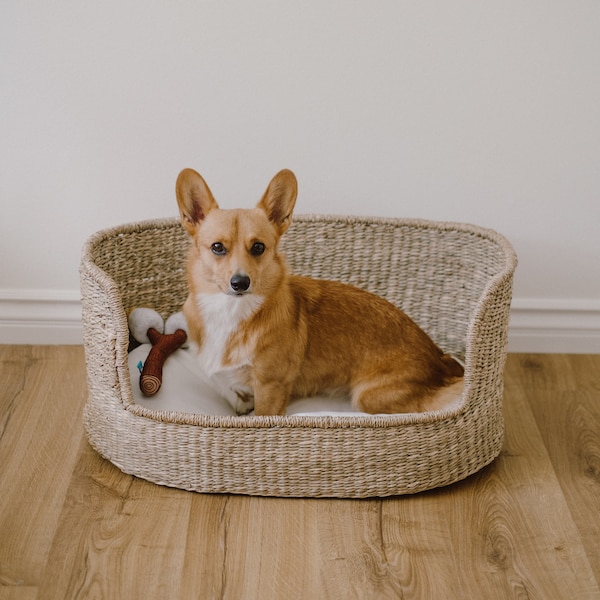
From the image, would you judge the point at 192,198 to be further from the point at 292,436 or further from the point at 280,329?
the point at 292,436

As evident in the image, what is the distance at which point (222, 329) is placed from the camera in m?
1.98

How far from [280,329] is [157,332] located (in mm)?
424

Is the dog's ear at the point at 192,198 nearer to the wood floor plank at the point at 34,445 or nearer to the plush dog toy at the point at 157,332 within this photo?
the plush dog toy at the point at 157,332

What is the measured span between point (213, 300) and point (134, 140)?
0.68 metres

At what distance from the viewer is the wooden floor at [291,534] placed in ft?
5.32

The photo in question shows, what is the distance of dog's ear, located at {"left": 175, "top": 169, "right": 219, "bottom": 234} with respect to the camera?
187cm

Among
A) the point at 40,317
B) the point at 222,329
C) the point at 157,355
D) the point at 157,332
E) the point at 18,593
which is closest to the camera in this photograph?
the point at 18,593

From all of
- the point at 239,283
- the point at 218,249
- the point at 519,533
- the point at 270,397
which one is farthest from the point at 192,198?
the point at 519,533

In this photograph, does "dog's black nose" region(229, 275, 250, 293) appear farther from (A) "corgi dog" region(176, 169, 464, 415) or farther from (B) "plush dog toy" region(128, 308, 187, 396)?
(B) "plush dog toy" region(128, 308, 187, 396)

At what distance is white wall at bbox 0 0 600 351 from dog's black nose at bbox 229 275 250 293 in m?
0.64

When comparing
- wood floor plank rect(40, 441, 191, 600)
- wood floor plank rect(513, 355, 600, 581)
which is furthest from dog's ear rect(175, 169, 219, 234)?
wood floor plank rect(513, 355, 600, 581)

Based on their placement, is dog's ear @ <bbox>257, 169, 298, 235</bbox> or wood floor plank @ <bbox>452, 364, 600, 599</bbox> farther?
dog's ear @ <bbox>257, 169, 298, 235</bbox>

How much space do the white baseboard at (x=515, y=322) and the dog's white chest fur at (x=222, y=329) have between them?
72 centimetres

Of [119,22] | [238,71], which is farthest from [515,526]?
[119,22]
